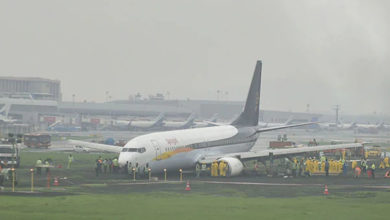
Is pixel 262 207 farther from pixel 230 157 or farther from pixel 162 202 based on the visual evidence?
pixel 230 157

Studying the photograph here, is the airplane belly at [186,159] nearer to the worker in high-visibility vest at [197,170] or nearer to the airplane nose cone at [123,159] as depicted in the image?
the worker in high-visibility vest at [197,170]

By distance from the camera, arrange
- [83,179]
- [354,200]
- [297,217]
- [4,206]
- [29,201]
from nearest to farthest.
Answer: [297,217] < [4,206] < [29,201] < [354,200] < [83,179]

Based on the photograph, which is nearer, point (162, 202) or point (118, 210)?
point (118, 210)

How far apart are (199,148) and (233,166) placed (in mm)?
6084

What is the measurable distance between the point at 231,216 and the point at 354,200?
1340 centimetres

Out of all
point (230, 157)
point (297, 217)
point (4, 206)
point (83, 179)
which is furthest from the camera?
point (230, 157)

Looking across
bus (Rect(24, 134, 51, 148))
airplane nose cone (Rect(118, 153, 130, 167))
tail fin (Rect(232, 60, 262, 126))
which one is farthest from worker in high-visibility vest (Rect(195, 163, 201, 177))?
bus (Rect(24, 134, 51, 148))

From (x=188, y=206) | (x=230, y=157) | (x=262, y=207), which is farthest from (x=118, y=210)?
(x=230, y=157)

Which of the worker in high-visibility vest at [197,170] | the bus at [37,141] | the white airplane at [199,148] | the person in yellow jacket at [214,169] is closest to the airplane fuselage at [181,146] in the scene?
the white airplane at [199,148]

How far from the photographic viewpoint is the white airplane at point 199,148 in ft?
238

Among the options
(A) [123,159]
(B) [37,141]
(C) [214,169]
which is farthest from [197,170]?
(B) [37,141]

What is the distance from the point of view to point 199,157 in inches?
3169

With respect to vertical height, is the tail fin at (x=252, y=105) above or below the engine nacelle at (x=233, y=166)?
above

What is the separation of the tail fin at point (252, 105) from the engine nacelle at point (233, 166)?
16601 millimetres
